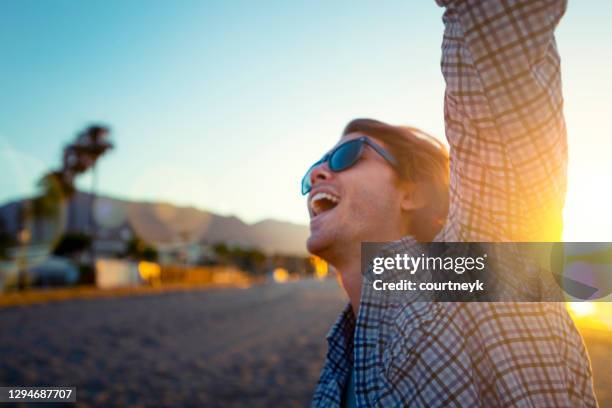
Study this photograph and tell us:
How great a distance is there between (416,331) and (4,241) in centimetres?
5867

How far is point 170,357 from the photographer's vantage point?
343 inches

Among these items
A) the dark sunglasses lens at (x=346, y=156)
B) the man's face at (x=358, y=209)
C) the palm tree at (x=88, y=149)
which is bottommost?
the man's face at (x=358, y=209)

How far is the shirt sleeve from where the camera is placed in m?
1.15

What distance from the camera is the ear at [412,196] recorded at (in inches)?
84.1

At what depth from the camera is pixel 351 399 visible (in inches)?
71.0

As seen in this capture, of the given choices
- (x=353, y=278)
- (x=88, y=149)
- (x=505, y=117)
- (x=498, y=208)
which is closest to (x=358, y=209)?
(x=353, y=278)

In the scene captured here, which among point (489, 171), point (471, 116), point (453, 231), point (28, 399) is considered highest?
point (471, 116)

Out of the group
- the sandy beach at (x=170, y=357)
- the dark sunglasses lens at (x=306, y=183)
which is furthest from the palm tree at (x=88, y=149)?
the dark sunglasses lens at (x=306, y=183)

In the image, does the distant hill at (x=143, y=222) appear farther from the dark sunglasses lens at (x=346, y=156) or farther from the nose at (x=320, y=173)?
the dark sunglasses lens at (x=346, y=156)

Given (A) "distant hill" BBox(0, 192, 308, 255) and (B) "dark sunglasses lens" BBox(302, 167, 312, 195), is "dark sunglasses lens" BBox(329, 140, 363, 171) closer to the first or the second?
(B) "dark sunglasses lens" BBox(302, 167, 312, 195)

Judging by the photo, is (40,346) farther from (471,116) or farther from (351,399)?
(471,116)

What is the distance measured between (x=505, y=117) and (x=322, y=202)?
121 centimetres

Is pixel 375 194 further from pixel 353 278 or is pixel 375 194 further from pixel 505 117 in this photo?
pixel 505 117

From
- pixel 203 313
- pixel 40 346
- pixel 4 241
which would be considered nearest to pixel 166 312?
pixel 203 313
